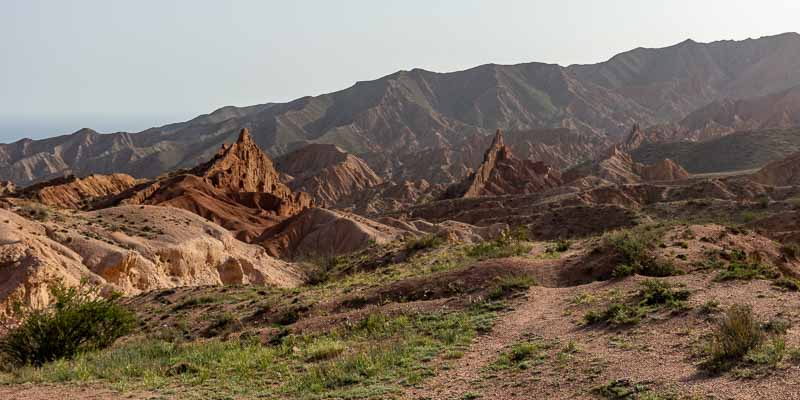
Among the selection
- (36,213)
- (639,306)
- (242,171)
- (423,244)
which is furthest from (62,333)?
(242,171)

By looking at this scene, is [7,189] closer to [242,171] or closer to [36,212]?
[242,171]

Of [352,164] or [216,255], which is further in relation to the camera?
[352,164]

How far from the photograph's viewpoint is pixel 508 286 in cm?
1576

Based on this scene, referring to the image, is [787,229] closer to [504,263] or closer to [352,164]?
[504,263]

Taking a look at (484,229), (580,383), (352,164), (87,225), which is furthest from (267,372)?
(352,164)

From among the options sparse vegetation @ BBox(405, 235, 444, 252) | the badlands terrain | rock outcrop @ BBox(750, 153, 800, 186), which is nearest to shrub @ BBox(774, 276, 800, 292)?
the badlands terrain

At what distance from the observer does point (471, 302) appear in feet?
49.6

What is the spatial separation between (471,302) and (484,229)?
36.7m

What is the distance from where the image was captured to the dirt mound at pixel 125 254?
22.6 meters

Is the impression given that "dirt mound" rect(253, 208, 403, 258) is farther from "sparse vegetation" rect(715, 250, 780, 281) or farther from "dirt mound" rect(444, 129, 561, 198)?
"dirt mound" rect(444, 129, 561, 198)

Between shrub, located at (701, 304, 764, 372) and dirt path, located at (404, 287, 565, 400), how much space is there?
2968 mm

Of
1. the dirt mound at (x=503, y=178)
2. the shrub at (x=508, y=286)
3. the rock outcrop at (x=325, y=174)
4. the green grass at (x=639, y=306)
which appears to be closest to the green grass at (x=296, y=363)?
the shrub at (x=508, y=286)

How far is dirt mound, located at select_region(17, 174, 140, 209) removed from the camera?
64.4m

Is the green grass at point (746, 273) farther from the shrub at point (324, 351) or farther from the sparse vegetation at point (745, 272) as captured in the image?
the shrub at point (324, 351)
